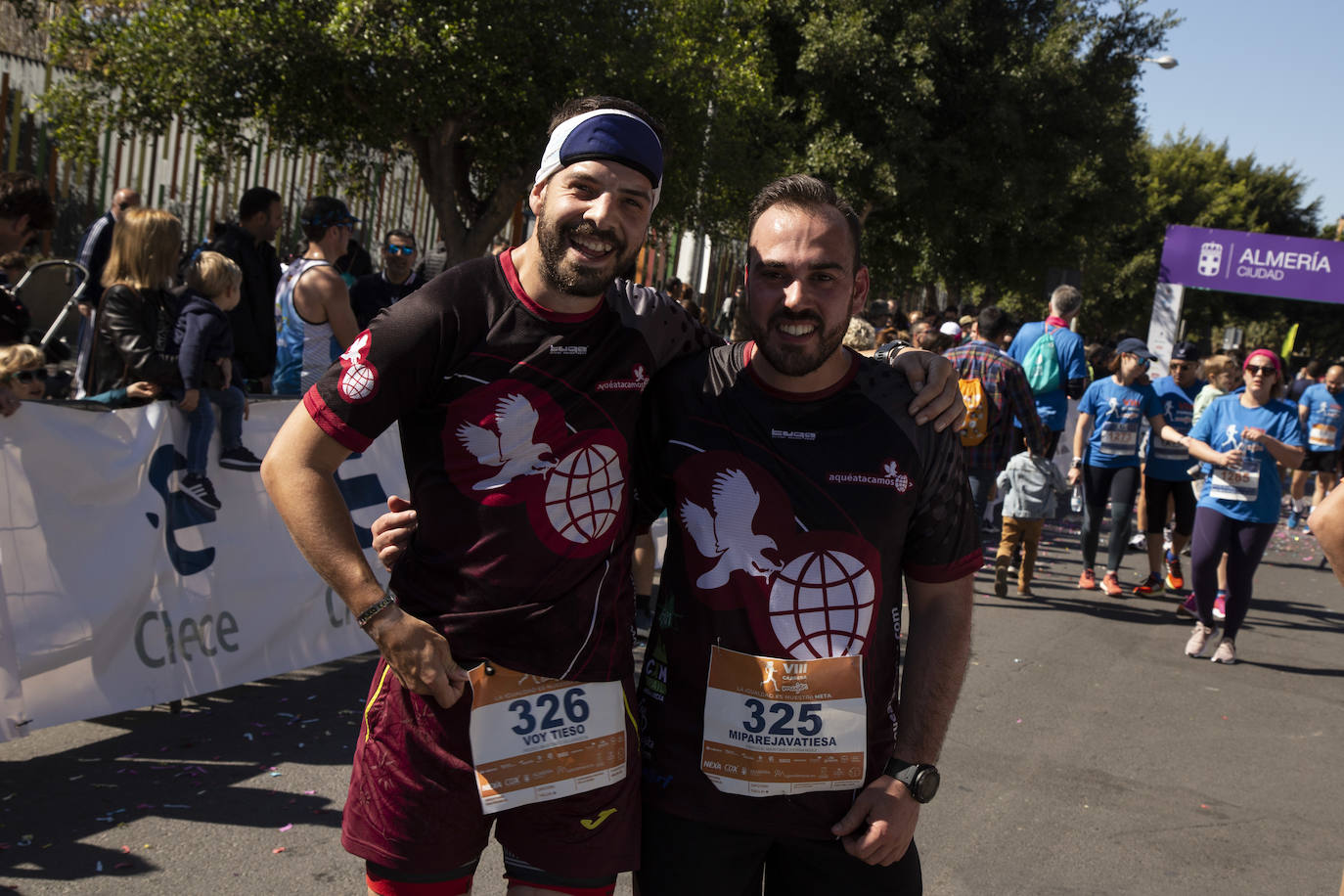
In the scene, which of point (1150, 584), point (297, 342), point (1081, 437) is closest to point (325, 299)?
point (297, 342)

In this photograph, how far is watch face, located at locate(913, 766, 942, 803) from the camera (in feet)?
7.55

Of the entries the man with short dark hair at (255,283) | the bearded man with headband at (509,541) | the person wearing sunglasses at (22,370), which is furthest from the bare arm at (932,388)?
the man with short dark hair at (255,283)

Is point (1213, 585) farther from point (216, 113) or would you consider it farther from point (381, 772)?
point (216, 113)

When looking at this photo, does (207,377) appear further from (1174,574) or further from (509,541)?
(1174,574)

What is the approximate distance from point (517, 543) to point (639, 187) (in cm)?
74

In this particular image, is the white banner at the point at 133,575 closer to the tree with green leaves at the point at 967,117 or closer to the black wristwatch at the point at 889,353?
the black wristwatch at the point at 889,353

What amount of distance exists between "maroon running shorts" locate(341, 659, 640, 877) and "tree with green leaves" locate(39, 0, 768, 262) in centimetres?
912

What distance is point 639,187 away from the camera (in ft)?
7.95

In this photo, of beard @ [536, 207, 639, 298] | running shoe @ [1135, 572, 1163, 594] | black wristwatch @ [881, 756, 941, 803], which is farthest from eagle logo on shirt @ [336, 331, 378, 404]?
running shoe @ [1135, 572, 1163, 594]

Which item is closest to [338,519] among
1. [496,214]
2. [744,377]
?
[744,377]

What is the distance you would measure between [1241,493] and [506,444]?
21.9 ft

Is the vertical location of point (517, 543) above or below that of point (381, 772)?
above

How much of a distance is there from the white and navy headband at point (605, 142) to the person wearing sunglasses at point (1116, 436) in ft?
26.3

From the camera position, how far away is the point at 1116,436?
9.81 m
